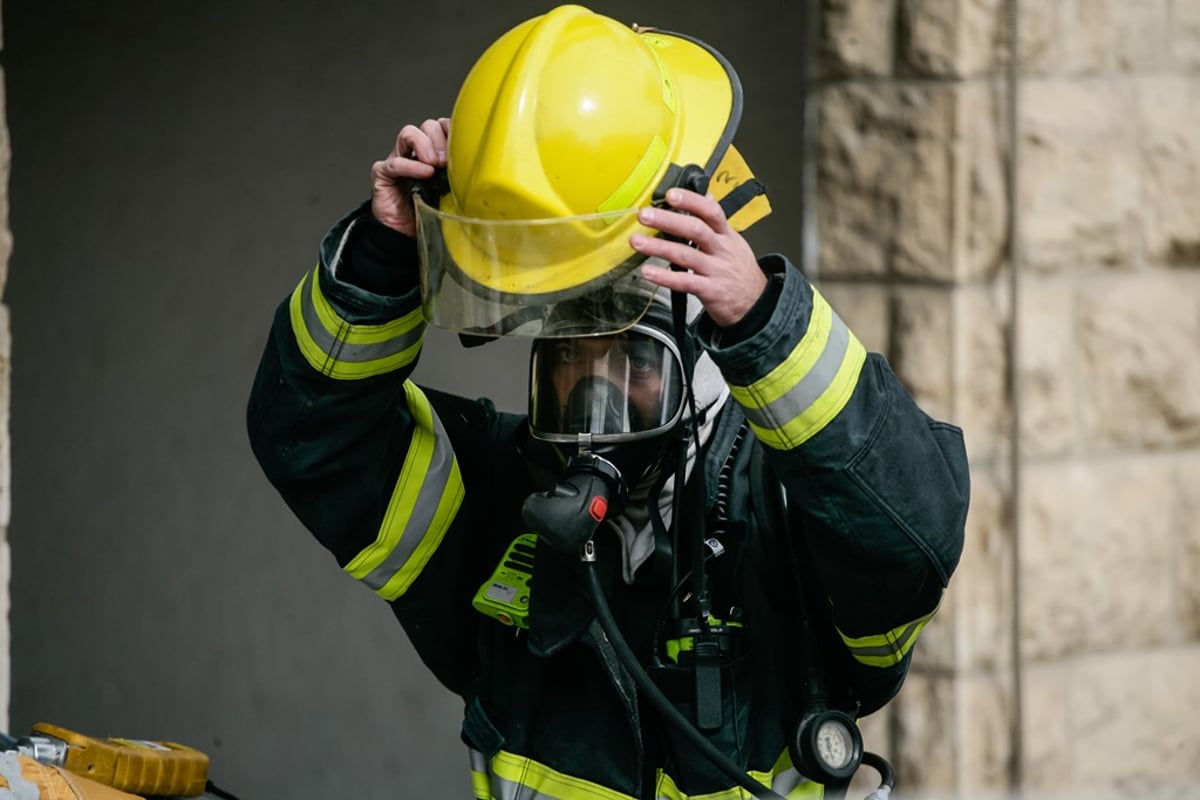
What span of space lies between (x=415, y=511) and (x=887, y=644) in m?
0.74

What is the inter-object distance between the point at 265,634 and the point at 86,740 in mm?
2258

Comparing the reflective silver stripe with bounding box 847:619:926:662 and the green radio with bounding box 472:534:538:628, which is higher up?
the green radio with bounding box 472:534:538:628

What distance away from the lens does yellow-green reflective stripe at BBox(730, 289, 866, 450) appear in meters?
2.20

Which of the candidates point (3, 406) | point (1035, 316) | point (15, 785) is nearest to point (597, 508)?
point (15, 785)

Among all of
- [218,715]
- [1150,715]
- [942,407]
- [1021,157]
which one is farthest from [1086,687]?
[218,715]

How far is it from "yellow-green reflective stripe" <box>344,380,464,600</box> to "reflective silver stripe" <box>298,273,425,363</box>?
0.20 metres

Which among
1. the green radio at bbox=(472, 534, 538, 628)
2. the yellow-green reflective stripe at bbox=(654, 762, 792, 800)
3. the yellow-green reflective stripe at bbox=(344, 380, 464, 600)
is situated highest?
the yellow-green reflective stripe at bbox=(344, 380, 464, 600)

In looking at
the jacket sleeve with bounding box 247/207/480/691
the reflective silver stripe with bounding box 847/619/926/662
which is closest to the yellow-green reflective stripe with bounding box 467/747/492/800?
the jacket sleeve with bounding box 247/207/480/691

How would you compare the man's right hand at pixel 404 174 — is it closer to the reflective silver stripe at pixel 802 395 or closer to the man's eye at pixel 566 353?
the man's eye at pixel 566 353

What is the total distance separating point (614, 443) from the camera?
2.45 m

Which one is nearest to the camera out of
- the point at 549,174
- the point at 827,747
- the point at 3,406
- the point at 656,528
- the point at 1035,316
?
the point at 549,174

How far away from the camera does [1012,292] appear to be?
11.7ft

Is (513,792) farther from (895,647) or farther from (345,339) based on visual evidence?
(345,339)

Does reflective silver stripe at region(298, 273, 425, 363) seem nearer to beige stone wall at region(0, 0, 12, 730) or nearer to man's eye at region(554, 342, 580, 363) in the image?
man's eye at region(554, 342, 580, 363)
